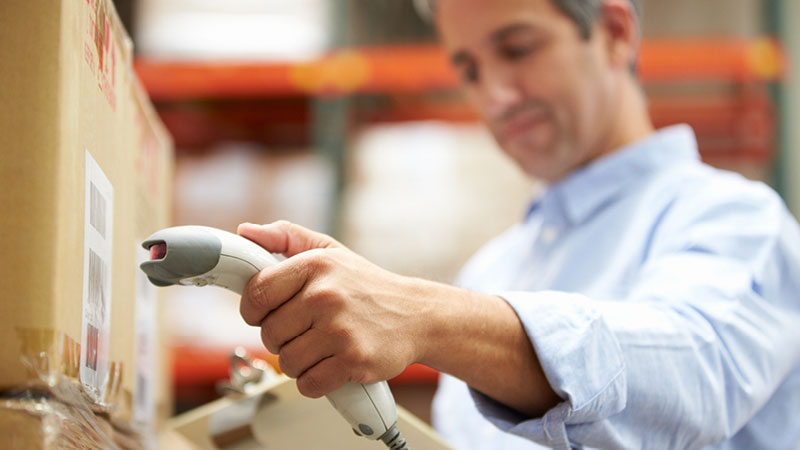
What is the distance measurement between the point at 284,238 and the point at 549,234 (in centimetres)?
58

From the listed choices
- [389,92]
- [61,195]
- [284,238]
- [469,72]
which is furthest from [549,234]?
[389,92]

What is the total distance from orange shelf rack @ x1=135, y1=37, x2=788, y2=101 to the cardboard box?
1.40m

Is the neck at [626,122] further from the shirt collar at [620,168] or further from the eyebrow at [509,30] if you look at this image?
the eyebrow at [509,30]

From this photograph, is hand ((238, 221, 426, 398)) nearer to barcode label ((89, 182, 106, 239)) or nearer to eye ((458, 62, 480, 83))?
barcode label ((89, 182, 106, 239))

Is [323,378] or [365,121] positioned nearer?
[323,378]

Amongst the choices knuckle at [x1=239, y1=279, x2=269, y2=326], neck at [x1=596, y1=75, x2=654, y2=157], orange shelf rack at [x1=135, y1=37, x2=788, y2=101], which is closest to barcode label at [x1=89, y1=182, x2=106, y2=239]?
knuckle at [x1=239, y1=279, x2=269, y2=326]

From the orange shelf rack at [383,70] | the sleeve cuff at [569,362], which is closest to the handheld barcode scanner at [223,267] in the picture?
the sleeve cuff at [569,362]

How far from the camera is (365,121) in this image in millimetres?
2152

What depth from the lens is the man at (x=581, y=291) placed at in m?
0.48

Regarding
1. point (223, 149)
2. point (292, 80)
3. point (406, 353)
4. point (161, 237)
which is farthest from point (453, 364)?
point (223, 149)

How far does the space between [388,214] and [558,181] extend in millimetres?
871

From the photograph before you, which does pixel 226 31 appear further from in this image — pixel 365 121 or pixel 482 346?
pixel 482 346

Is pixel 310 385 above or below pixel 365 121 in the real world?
above

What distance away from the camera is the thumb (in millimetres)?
506
